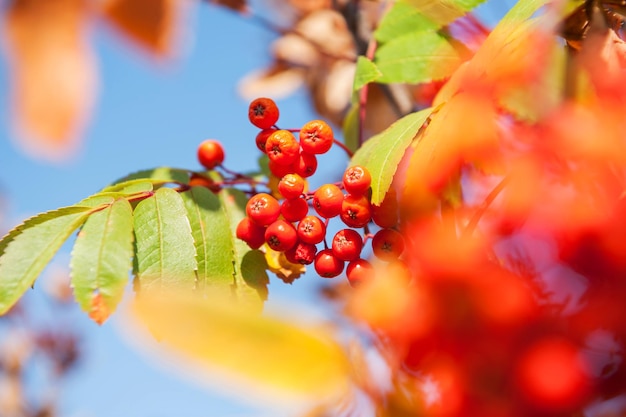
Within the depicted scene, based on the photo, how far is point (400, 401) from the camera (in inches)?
15.7

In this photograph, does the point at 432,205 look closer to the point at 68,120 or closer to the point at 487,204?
the point at 487,204

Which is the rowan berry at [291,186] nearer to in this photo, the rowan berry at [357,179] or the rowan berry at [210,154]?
the rowan berry at [357,179]

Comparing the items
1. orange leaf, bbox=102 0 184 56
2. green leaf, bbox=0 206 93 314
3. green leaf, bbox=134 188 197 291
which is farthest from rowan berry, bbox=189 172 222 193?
orange leaf, bbox=102 0 184 56

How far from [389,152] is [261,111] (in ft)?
0.76

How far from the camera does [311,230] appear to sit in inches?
32.7

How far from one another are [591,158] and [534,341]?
0.17m

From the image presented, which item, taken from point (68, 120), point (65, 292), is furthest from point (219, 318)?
point (65, 292)

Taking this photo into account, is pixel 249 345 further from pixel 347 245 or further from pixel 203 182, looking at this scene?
pixel 203 182

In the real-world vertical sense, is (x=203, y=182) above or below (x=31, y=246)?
above

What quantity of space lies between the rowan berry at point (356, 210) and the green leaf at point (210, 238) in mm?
176

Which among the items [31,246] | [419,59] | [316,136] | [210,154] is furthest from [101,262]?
[419,59]

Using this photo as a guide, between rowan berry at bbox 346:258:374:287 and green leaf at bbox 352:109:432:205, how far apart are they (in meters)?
0.10

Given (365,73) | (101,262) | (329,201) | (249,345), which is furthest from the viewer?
(365,73)

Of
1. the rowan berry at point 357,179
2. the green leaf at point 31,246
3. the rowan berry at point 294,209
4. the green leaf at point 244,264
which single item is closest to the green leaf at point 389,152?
the rowan berry at point 357,179
